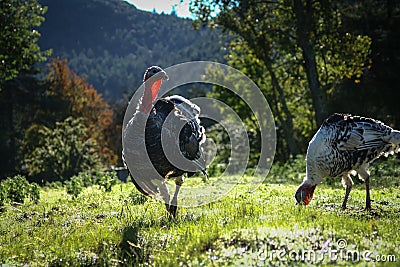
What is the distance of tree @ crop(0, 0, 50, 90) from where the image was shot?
62.0 feet

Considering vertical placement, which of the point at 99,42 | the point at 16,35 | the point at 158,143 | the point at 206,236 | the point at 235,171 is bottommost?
the point at 235,171

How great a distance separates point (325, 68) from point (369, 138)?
1648 centimetres

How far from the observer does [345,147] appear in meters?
8.80

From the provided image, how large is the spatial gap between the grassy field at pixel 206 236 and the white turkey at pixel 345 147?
67 cm

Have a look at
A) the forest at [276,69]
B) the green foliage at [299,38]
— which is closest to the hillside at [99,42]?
the forest at [276,69]

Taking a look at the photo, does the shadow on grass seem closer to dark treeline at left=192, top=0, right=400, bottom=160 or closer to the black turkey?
the black turkey

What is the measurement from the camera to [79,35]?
182 metres

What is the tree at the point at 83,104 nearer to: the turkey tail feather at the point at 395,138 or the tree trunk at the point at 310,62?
the tree trunk at the point at 310,62

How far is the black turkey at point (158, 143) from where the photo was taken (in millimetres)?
7473

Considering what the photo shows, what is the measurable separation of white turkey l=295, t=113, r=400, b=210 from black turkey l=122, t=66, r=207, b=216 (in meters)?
2.47

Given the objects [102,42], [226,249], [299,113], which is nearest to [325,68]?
[299,113]

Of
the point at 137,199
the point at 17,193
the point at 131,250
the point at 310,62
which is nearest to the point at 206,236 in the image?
the point at 131,250

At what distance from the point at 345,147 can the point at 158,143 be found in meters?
3.89

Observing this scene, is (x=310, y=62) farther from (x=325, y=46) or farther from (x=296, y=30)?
(x=325, y=46)
